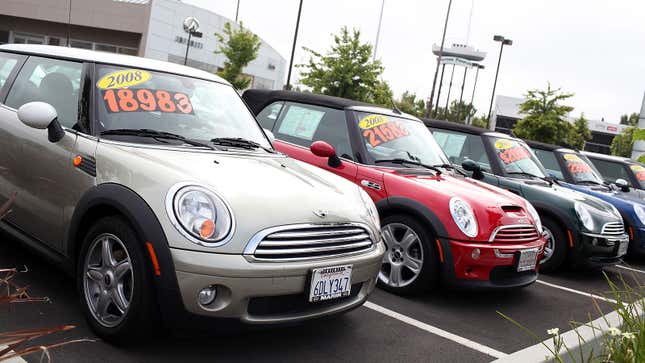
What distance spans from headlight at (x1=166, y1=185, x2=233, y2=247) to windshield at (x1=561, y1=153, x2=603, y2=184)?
302 inches

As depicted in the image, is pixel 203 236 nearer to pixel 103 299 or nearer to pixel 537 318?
pixel 103 299

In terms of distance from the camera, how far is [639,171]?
36.8 feet

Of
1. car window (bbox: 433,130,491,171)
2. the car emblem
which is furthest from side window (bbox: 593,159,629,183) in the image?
the car emblem

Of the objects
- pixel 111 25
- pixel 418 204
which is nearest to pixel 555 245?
pixel 418 204

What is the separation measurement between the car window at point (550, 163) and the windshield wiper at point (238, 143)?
6.61 meters

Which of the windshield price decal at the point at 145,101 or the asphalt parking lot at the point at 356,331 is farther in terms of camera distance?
the windshield price decal at the point at 145,101

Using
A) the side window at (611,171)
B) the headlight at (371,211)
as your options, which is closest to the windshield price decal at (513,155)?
the headlight at (371,211)

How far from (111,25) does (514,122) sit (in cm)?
5024

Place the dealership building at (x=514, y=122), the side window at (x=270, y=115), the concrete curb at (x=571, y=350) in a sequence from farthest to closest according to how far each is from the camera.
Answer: the dealership building at (x=514, y=122) → the side window at (x=270, y=115) → the concrete curb at (x=571, y=350)

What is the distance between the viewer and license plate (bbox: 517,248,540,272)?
4.89m

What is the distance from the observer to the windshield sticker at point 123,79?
3725mm

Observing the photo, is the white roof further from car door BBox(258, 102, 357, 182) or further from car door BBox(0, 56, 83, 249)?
car door BBox(258, 102, 357, 182)

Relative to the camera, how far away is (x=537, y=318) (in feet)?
16.3

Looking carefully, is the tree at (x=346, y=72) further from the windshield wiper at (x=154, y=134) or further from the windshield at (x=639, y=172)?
the windshield wiper at (x=154, y=134)
